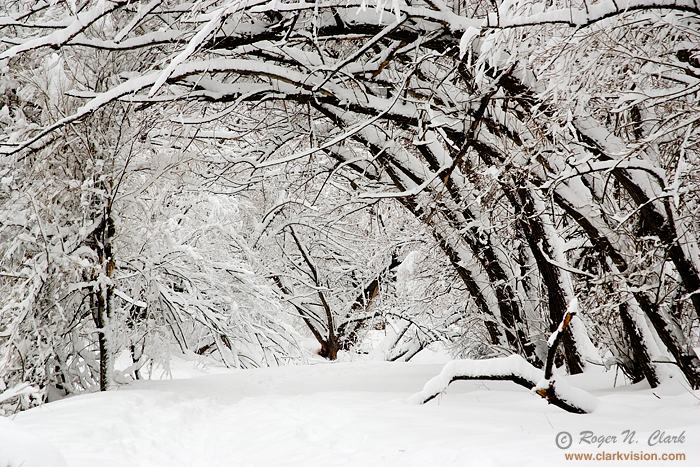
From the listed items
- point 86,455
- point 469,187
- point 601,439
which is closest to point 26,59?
point 86,455

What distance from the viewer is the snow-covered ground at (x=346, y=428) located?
3.04 m

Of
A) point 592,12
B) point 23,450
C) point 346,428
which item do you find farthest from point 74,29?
point 346,428

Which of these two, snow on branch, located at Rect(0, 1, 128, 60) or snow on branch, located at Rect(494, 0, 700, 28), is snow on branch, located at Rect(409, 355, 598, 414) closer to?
snow on branch, located at Rect(494, 0, 700, 28)

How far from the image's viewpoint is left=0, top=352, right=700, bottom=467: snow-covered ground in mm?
3045

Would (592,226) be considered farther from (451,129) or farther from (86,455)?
(86,455)

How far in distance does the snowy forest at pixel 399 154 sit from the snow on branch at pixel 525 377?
0.02m

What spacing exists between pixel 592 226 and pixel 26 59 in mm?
6904

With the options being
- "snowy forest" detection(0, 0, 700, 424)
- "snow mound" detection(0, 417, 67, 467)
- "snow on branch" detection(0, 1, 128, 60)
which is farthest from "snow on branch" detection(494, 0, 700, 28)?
"snow mound" detection(0, 417, 67, 467)

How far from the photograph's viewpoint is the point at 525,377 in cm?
403

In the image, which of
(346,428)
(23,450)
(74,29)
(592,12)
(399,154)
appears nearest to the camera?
(23,450)

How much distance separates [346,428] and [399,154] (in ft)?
11.1

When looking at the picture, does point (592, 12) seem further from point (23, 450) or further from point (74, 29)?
point (23, 450)

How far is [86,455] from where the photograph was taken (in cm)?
373

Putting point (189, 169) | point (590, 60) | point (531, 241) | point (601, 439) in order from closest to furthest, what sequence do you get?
point (601, 439) < point (590, 60) < point (531, 241) < point (189, 169)
